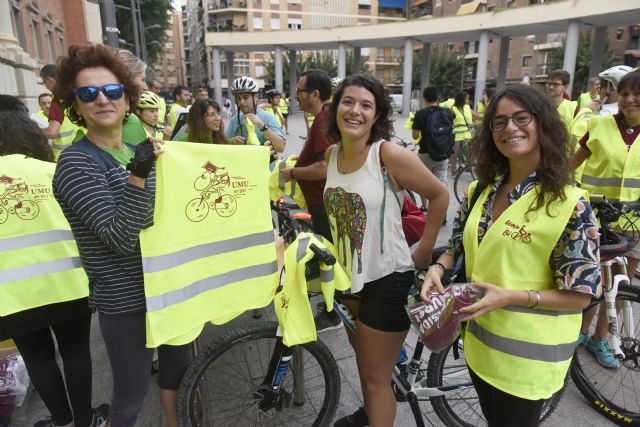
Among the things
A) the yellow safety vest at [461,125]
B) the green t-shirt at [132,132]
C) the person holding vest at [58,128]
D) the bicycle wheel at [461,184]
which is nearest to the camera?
the green t-shirt at [132,132]

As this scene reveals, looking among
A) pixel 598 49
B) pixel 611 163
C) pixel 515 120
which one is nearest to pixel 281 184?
pixel 515 120

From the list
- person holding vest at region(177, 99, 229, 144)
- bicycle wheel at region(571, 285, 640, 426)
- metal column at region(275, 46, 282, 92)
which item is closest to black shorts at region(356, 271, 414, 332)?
bicycle wheel at region(571, 285, 640, 426)

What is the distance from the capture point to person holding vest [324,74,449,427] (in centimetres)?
193

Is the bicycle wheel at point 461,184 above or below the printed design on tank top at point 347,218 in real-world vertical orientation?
below

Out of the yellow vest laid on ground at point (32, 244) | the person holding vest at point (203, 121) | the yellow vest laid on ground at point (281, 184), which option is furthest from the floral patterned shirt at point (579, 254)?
the person holding vest at point (203, 121)

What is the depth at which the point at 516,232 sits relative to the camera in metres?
1.45

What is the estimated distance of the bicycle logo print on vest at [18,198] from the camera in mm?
1944

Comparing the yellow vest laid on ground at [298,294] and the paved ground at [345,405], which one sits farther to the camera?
the paved ground at [345,405]

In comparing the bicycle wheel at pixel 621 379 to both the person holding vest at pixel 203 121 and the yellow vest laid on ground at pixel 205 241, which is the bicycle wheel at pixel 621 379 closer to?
the yellow vest laid on ground at pixel 205 241

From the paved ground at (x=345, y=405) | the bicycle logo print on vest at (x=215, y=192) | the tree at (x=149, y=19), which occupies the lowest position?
the paved ground at (x=345, y=405)

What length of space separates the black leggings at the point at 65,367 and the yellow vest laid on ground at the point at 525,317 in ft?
6.74

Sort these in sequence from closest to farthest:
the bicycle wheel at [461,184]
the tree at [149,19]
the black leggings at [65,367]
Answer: the black leggings at [65,367] → the bicycle wheel at [461,184] → the tree at [149,19]

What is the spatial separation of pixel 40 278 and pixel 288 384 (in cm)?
147

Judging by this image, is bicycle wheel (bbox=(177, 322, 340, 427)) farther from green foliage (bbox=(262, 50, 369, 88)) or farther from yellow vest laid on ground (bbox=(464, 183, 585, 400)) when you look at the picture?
green foliage (bbox=(262, 50, 369, 88))
